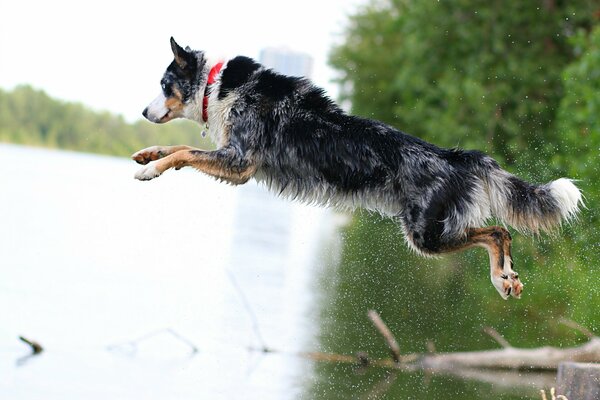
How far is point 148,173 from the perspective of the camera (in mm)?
6551

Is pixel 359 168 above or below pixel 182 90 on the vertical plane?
below

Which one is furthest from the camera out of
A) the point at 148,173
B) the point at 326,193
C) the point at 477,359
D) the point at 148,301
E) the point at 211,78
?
the point at 148,301

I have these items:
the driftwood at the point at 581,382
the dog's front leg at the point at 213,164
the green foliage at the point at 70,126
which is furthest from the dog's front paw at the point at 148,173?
the green foliage at the point at 70,126

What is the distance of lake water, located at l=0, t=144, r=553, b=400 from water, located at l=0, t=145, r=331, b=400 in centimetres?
4

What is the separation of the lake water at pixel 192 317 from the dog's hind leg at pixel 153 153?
4.06m

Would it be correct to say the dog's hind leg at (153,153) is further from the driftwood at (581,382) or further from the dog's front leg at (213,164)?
the driftwood at (581,382)

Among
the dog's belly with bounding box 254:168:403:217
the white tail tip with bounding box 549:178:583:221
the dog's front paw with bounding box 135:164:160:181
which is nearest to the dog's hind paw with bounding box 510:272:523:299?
the white tail tip with bounding box 549:178:583:221

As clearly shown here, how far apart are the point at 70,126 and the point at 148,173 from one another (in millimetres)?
53786

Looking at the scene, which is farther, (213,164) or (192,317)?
(192,317)

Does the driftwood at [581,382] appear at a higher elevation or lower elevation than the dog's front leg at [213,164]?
lower

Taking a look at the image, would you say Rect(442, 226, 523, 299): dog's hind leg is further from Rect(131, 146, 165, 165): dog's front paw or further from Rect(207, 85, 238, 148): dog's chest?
Rect(131, 146, 165, 165): dog's front paw

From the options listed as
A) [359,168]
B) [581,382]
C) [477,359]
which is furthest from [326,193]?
[477,359]

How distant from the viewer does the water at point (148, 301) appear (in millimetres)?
12258

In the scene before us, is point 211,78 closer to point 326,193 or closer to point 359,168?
point 326,193
